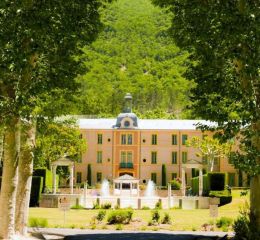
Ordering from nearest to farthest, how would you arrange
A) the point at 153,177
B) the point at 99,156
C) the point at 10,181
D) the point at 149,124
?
the point at 10,181
the point at 153,177
the point at 99,156
the point at 149,124

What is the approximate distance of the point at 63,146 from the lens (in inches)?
2140

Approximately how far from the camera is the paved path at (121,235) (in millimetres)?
18562

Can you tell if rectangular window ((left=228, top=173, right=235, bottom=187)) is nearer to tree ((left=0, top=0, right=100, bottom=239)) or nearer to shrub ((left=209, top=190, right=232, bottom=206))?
shrub ((left=209, top=190, right=232, bottom=206))

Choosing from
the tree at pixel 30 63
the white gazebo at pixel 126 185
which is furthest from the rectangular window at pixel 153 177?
the tree at pixel 30 63

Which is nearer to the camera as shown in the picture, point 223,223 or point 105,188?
point 223,223

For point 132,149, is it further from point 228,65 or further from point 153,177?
point 228,65

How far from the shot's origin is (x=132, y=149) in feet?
224

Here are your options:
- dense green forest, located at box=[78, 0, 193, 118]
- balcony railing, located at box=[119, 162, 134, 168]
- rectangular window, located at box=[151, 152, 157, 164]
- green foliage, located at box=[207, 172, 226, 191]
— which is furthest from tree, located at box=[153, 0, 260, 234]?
dense green forest, located at box=[78, 0, 193, 118]

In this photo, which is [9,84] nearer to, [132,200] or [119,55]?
[132,200]

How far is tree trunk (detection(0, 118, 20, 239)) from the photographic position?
14859 millimetres

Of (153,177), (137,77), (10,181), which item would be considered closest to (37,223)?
(10,181)

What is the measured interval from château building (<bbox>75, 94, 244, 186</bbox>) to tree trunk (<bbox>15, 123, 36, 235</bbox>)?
166ft

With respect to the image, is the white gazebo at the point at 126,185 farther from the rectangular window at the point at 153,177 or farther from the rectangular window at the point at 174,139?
the rectangular window at the point at 174,139

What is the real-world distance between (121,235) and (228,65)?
7.98 metres
